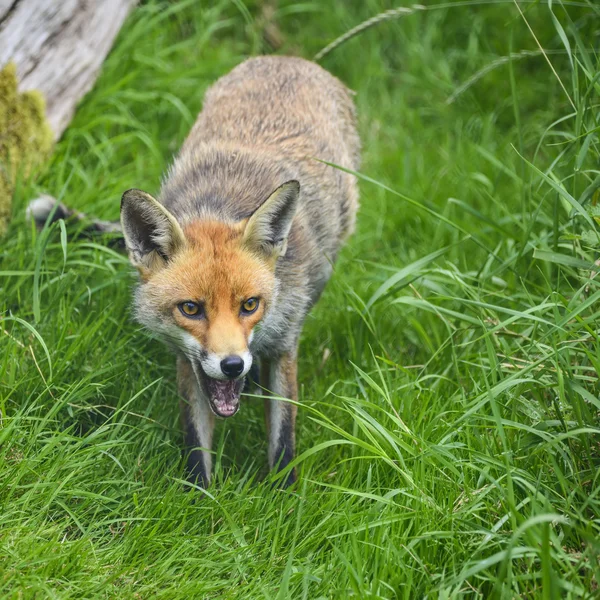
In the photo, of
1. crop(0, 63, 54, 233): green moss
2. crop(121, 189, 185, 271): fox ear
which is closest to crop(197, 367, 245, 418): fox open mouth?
crop(121, 189, 185, 271): fox ear

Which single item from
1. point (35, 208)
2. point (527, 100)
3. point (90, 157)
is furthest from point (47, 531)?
point (527, 100)

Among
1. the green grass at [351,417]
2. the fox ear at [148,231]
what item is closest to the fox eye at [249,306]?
the fox ear at [148,231]

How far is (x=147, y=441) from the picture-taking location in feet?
13.5

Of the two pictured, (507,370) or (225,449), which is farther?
(225,449)

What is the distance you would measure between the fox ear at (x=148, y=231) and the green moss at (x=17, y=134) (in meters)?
1.53

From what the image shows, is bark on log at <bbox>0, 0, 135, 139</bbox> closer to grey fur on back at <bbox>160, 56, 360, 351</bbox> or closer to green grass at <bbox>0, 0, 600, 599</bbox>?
green grass at <bbox>0, 0, 600, 599</bbox>

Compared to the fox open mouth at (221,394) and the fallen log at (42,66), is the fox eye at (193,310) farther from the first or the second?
the fallen log at (42,66)

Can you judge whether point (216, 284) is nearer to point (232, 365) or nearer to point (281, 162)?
point (232, 365)

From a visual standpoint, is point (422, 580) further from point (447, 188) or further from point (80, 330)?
point (447, 188)

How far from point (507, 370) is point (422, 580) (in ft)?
3.74

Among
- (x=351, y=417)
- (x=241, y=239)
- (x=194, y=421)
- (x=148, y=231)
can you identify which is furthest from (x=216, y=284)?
(x=351, y=417)

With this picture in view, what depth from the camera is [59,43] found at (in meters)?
5.79

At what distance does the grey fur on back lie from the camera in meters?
4.48

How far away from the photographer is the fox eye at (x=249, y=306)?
12.8 feet
